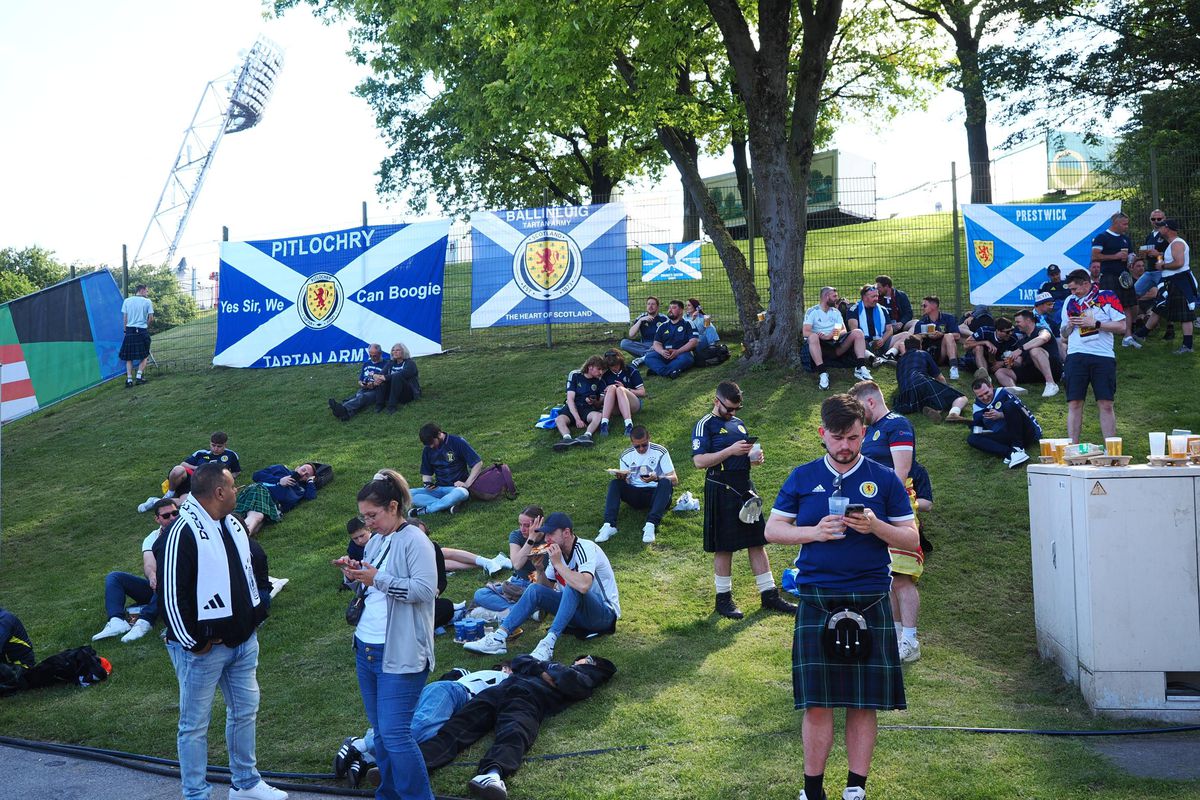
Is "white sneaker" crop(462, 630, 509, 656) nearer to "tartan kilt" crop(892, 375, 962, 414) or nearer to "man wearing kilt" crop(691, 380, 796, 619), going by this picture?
"man wearing kilt" crop(691, 380, 796, 619)

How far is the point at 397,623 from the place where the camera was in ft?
16.3

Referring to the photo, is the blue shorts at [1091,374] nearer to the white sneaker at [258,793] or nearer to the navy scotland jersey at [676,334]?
the navy scotland jersey at [676,334]

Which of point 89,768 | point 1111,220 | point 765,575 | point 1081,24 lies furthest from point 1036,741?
point 1081,24

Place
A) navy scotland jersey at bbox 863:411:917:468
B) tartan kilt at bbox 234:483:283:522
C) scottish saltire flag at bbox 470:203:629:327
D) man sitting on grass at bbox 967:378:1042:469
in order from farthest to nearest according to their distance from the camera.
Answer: scottish saltire flag at bbox 470:203:629:327
tartan kilt at bbox 234:483:283:522
man sitting on grass at bbox 967:378:1042:469
navy scotland jersey at bbox 863:411:917:468

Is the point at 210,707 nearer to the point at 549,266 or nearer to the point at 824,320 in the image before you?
the point at 824,320

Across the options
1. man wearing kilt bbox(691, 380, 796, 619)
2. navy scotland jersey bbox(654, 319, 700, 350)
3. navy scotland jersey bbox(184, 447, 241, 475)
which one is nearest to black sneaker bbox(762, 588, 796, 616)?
man wearing kilt bbox(691, 380, 796, 619)

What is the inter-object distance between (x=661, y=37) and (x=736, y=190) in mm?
3468

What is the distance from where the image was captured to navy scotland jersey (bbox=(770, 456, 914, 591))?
4.68 m

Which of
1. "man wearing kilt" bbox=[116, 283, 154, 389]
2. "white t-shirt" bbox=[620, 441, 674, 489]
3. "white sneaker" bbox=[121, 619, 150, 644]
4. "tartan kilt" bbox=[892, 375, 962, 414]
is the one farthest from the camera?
"man wearing kilt" bbox=[116, 283, 154, 389]

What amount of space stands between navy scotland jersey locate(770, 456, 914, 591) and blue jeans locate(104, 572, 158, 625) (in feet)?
22.6

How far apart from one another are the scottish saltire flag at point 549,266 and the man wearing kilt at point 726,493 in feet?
26.4

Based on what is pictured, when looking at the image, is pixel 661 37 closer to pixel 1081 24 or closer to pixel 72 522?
pixel 72 522

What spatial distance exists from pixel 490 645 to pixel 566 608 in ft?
2.10

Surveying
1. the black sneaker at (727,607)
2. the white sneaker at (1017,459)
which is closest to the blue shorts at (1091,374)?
the white sneaker at (1017,459)
